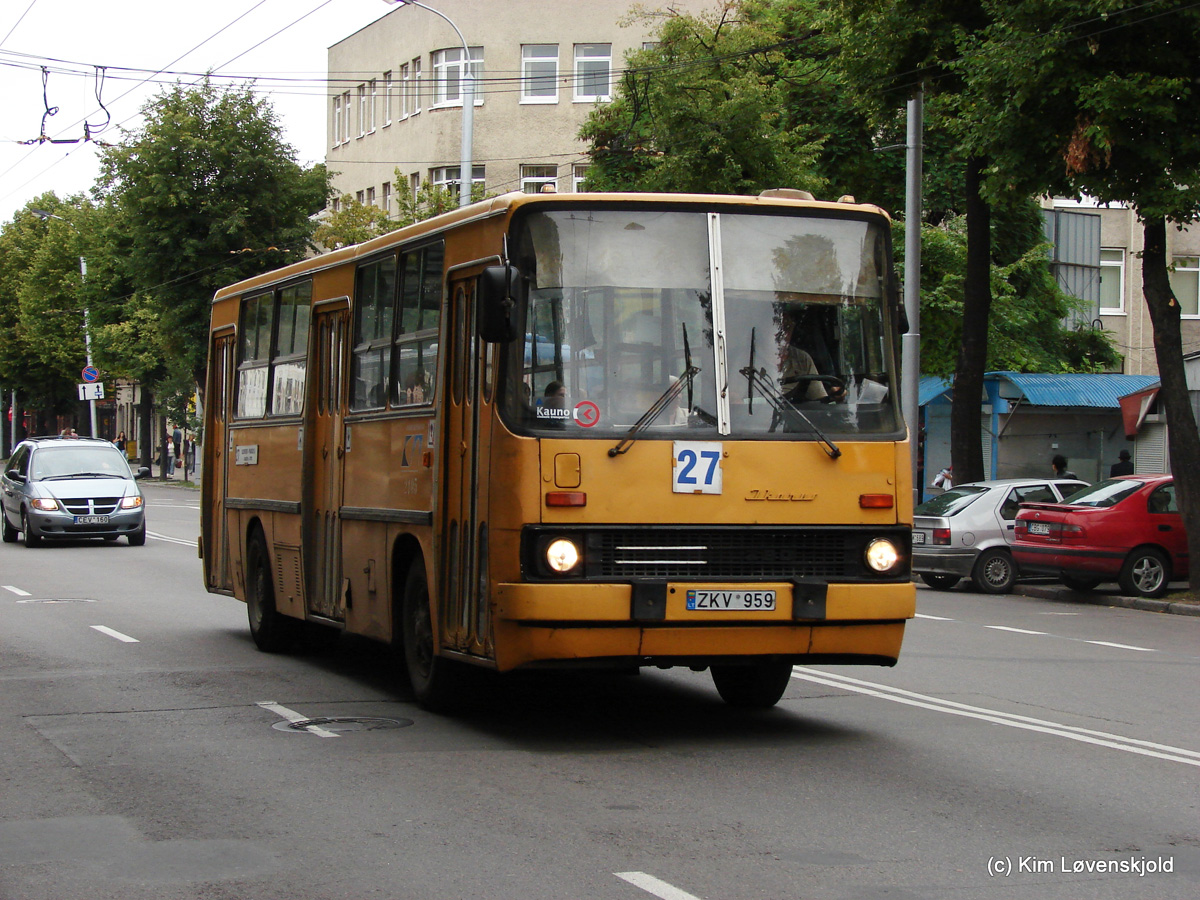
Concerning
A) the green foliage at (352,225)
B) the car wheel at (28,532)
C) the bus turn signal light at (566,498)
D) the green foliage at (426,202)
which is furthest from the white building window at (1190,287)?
the bus turn signal light at (566,498)

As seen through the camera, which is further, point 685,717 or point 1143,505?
point 1143,505

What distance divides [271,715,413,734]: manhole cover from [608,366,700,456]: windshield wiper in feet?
7.27

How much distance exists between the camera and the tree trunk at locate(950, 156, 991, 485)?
Result: 26.1m

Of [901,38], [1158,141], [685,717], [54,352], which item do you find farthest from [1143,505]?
[54,352]

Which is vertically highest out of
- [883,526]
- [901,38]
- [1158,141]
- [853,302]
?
[901,38]

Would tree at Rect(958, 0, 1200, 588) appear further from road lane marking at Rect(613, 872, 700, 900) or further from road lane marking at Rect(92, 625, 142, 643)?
road lane marking at Rect(613, 872, 700, 900)

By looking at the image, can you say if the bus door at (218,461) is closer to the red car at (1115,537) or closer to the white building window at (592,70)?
the red car at (1115,537)

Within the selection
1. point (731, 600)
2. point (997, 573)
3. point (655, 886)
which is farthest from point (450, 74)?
point (655, 886)

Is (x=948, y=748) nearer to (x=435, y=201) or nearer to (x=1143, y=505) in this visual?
(x=1143, y=505)

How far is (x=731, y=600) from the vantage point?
862 centimetres

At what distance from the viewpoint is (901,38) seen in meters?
23.5

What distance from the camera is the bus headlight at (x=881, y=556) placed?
29.3ft

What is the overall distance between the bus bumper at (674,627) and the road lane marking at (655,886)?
2543 mm

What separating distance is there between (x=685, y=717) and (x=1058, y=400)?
25.4 meters
